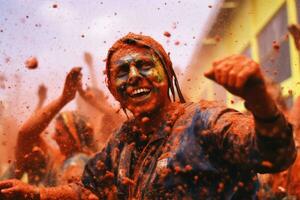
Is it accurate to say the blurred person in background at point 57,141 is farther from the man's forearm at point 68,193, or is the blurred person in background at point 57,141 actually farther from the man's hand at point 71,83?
the man's forearm at point 68,193

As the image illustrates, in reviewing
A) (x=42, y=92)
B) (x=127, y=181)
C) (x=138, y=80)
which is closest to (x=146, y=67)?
(x=138, y=80)

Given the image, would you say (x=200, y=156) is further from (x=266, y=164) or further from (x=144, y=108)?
(x=144, y=108)

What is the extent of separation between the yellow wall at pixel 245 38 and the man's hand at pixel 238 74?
7282mm

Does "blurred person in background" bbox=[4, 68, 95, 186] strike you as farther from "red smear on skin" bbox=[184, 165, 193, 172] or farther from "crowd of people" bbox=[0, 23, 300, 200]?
"red smear on skin" bbox=[184, 165, 193, 172]

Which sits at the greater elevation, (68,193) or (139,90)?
(139,90)

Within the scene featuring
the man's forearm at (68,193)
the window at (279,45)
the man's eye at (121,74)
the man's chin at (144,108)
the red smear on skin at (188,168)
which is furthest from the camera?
the window at (279,45)

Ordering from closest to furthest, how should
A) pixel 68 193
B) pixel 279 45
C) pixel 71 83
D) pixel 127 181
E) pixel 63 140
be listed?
pixel 127 181
pixel 68 193
pixel 71 83
pixel 63 140
pixel 279 45

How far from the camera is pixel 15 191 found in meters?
3.55

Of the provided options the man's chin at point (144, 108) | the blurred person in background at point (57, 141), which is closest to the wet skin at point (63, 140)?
the blurred person in background at point (57, 141)

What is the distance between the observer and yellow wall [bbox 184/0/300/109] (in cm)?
1070

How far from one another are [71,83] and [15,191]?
2311 millimetres

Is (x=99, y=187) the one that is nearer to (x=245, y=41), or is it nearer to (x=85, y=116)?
(x=85, y=116)

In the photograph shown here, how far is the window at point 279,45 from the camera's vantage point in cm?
1130

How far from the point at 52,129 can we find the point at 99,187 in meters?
2.95
